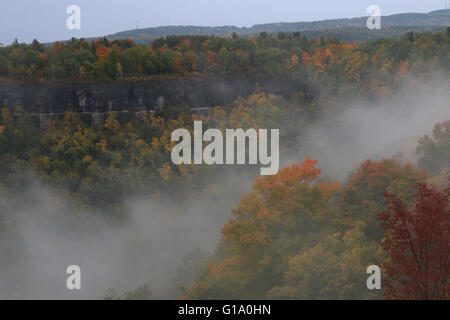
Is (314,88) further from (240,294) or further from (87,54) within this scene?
(240,294)

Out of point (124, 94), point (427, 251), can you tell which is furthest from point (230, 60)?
point (427, 251)

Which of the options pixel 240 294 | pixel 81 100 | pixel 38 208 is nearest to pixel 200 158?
pixel 38 208

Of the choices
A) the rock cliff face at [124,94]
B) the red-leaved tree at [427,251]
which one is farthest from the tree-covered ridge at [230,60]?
the red-leaved tree at [427,251]

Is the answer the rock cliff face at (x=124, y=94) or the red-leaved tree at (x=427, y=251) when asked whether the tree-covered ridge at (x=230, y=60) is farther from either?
the red-leaved tree at (x=427, y=251)

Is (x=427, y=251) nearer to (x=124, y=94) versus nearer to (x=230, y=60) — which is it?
(x=124, y=94)

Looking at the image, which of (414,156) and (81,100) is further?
(81,100)

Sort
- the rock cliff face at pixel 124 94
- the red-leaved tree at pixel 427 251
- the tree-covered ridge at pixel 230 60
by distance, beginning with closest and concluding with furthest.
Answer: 1. the red-leaved tree at pixel 427 251
2. the rock cliff face at pixel 124 94
3. the tree-covered ridge at pixel 230 60
